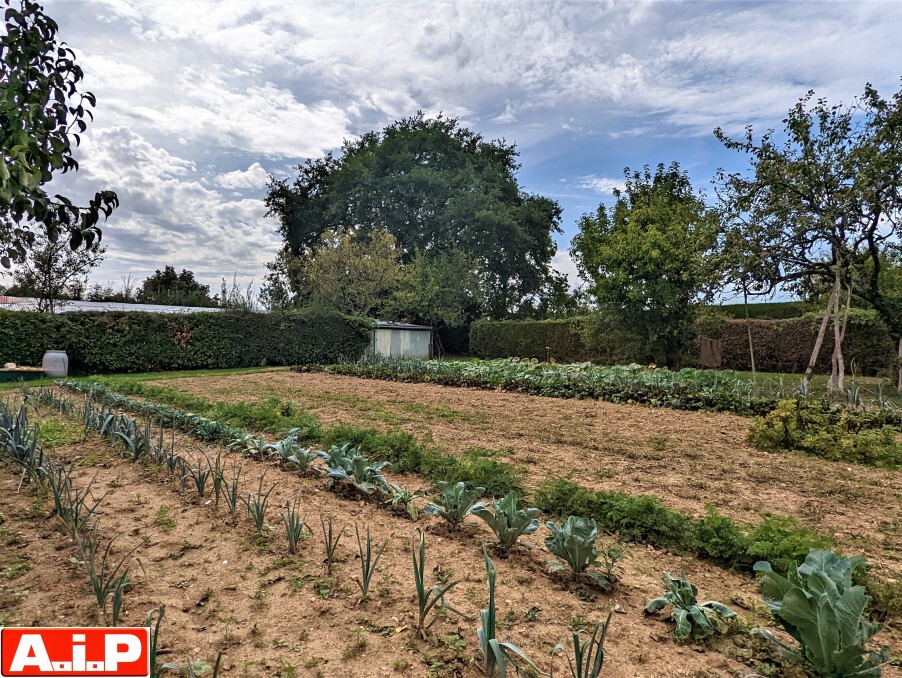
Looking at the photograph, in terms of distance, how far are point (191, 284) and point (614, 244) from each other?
33.2 meters

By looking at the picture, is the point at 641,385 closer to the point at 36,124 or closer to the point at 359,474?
the point at 359,474

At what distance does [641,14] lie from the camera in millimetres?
6711

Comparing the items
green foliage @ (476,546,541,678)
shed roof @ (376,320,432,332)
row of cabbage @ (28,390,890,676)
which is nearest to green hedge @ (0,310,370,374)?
shed roof @ (376,320,432,332)

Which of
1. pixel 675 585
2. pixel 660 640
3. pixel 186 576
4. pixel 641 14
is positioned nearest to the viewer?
pixel 660 640

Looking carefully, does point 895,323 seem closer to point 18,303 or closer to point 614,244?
point 614,244

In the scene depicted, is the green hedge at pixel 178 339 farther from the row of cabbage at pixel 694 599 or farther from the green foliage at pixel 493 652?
the green foliage at pixel 493 652

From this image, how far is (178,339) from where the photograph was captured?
1495 centimetres

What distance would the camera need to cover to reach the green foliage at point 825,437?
4.88 metres

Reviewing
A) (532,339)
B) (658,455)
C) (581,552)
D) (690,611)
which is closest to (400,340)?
(532,339)

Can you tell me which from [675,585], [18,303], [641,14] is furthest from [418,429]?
[18,303]

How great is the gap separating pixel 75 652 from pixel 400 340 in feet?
66.7

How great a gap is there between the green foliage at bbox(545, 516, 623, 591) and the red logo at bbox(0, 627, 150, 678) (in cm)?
175

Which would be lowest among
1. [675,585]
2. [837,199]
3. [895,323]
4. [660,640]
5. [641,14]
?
Result: [660,640]

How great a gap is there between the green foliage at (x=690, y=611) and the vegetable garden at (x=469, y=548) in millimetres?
11
